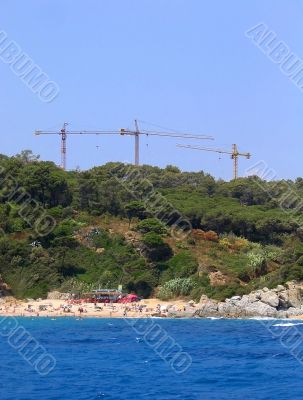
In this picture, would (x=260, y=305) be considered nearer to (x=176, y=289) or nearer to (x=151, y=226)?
(x=176, y=289)

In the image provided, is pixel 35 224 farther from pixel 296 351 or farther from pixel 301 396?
pixel 301 396

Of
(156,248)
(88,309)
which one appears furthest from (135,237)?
(88,309)

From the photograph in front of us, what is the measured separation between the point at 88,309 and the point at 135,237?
13303 millimetres

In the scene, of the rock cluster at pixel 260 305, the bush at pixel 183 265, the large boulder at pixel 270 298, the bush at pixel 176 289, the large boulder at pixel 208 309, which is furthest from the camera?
the bush at pixel 183 265

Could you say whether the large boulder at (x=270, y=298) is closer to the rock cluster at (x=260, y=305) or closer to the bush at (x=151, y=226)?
the rock cluster at (x=260, y=305)

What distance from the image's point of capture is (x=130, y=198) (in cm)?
8206

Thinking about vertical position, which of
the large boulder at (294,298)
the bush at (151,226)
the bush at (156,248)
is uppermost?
the large boulder at (294,298)

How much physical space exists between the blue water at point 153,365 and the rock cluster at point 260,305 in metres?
4.39

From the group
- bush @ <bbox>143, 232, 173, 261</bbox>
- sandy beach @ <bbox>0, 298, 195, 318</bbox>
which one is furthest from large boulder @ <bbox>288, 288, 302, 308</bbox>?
bush @ <bbox>143, 232, 173, 261</bbox>

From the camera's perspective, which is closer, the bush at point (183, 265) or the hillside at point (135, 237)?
the hillside at point (135, 237)

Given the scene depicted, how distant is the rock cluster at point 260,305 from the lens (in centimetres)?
6066

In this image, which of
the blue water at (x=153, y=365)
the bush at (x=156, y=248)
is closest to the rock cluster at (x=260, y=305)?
the blue water at (x=153, y=365)

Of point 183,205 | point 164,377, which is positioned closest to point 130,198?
point 183,205

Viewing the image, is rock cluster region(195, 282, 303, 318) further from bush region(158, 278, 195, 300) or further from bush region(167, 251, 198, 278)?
bush region(167, 251, 198, 278)
